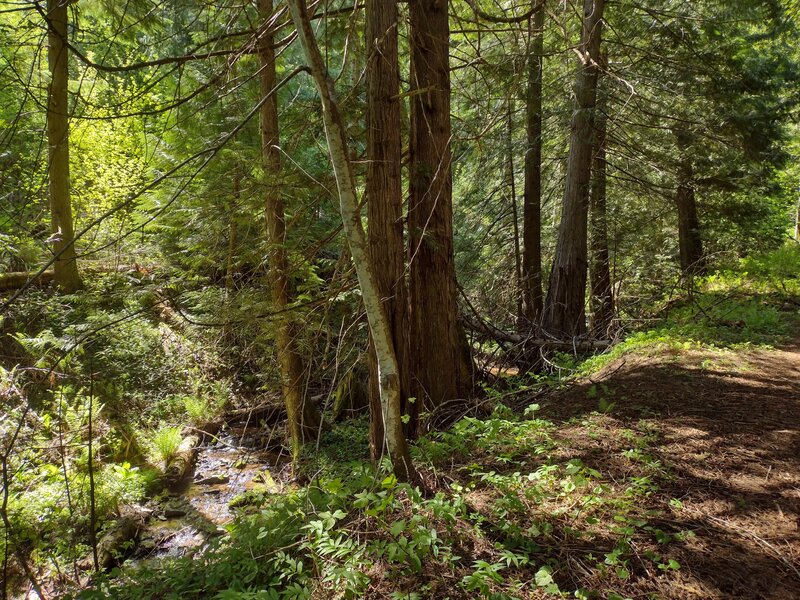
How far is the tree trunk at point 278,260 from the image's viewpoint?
4766 mm

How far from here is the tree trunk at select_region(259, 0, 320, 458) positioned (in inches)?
188

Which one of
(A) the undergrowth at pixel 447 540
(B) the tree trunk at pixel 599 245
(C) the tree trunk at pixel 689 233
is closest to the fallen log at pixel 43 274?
(A) the undergrowth at pixel 447 540

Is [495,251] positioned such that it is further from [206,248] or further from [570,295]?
[206,248]

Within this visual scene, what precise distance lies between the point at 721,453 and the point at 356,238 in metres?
3.02

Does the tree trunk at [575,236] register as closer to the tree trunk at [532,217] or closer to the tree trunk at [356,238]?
the tree trunk at [532,217]

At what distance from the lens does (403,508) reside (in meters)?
2.82

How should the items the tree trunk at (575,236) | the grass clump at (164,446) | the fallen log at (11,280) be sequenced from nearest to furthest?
1. the grass clump at (164,446)
2. the tree trunk at (575,236)
3. the fallen log at (11,280)

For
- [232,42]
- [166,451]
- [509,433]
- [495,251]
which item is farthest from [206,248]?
[495,251]

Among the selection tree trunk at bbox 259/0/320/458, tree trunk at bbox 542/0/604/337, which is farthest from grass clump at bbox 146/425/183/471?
tree trunk at bbox 542/0/604/337

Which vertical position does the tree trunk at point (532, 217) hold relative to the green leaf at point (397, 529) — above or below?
above

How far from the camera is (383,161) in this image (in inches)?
154

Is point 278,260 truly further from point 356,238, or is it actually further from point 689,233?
point 689,233

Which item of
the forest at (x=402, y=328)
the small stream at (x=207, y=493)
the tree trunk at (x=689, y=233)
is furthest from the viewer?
the tree trunk at (x=689, y=233)

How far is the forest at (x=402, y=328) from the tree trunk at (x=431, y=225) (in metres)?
0.03
